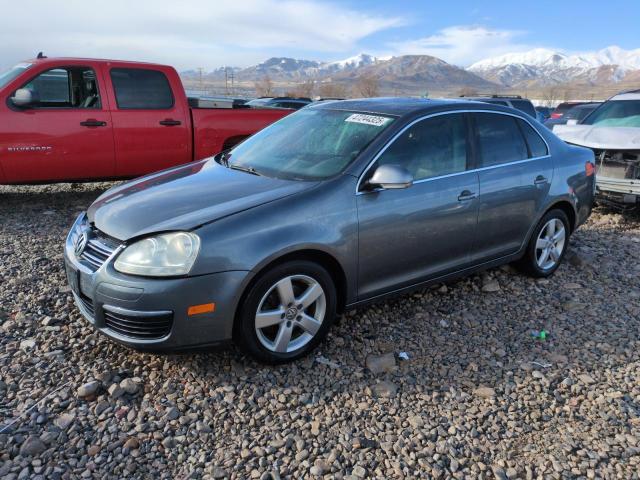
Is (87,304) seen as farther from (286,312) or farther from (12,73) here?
(12,73)

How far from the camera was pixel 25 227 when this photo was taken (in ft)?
19.3

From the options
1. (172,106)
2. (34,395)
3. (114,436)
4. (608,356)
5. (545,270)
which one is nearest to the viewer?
(114,436)

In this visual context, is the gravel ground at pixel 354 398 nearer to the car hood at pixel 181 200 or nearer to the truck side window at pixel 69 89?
the car hood at pixel 181 200

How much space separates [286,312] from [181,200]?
3.17 feet

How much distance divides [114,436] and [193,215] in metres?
1.25

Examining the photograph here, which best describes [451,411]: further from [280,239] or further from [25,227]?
[25,227]

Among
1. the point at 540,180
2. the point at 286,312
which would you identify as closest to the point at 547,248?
the point at 540,180

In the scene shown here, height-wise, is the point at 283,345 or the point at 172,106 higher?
the point at 172,106

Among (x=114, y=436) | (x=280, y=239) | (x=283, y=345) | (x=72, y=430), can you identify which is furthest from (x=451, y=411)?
(x=72, y=430)

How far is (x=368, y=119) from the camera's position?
12.7 feet

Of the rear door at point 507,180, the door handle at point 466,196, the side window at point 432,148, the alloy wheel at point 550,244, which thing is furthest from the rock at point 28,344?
the alloy wheel at point 550,244

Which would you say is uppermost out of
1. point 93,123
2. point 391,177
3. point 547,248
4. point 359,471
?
point 93,123

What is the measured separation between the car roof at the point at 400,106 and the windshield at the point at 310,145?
8cm

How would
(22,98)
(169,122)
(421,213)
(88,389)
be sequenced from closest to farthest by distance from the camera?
(88,389)
(421,213)
(22,98)
(169,122)
